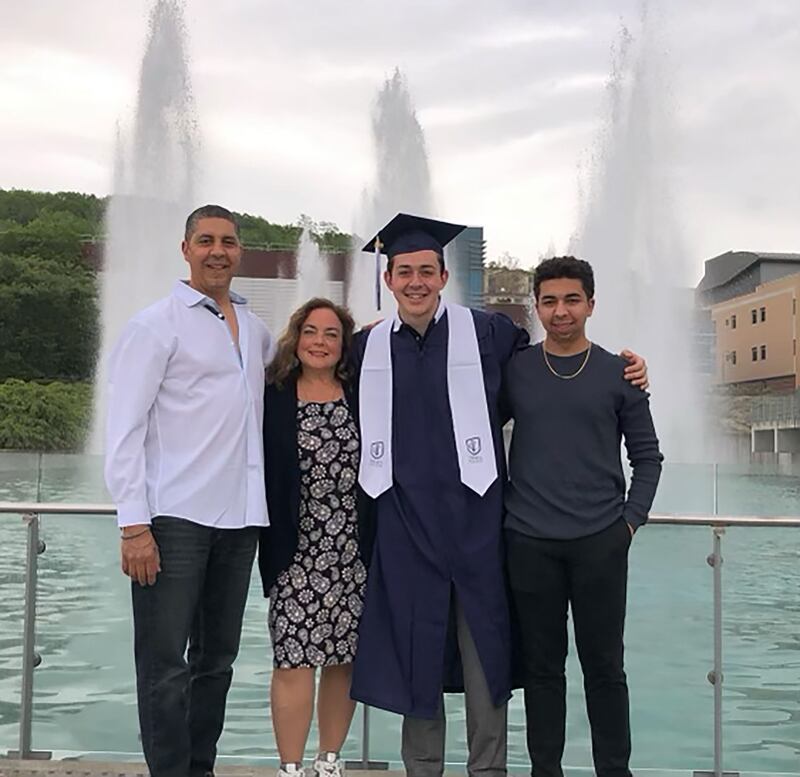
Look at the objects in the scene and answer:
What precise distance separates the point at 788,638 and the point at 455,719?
1.49 m

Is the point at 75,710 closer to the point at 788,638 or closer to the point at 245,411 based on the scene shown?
the point at 245,411

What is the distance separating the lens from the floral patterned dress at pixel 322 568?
3303 mm

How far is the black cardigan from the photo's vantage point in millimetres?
3273

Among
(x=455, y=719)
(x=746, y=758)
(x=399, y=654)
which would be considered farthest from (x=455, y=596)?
(x=746, y=758)

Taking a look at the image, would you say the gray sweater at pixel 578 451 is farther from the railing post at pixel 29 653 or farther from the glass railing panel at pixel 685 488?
the glass railing panel at pixel 685 488

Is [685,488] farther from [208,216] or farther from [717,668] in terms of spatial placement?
[208,216]

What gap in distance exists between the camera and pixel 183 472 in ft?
10.3

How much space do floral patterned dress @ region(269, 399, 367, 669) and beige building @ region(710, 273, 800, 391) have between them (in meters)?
55.9

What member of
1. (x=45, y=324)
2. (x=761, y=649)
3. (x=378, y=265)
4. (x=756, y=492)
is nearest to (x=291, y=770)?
(x=378, y=265)

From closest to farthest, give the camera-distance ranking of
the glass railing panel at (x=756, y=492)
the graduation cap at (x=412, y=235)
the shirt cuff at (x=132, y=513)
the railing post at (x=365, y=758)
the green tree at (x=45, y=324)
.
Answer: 1. the shirt cuff at (x=132, y=513)
2. the graduation cap at (x=412, y=235)
3. the railing post at (x=365, y=758)
4. the glass railing panel at (x=756, y=492)
5. the green tree at (x=45, y=324)

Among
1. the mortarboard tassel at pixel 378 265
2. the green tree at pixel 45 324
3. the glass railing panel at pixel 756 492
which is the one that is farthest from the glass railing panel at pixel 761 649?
the green tree at pixel 45 324

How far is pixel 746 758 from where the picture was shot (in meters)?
4.11

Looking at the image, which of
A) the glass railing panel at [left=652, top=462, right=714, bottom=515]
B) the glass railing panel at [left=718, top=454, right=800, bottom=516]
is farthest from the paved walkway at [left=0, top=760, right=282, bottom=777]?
the glass railing panel at [left=652, top=462, right=714, bottom=515]

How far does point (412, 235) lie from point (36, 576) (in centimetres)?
201
